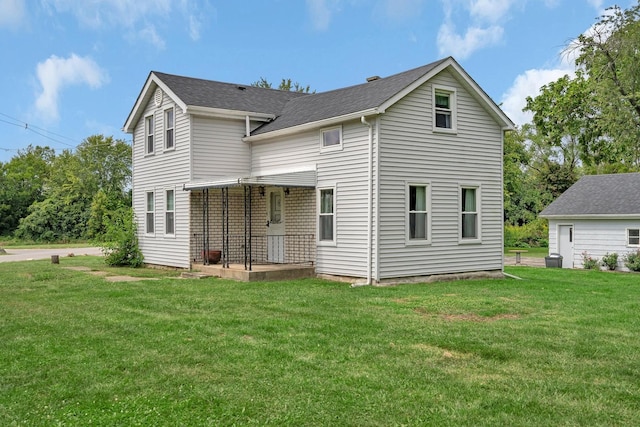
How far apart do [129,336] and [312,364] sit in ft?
9.58

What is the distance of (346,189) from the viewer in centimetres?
1495

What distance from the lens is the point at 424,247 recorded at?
15.3m

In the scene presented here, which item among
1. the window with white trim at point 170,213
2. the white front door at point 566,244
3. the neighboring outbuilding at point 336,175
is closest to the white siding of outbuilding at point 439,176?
the neighboring outbuilding at point 336,175

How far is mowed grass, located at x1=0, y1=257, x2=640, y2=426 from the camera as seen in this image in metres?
5.00

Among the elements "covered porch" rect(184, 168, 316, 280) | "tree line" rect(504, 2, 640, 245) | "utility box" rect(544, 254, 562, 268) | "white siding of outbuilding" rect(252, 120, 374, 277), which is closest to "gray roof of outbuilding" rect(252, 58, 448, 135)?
"white siding of outbuilding" rect(252, 120, 374, 277)

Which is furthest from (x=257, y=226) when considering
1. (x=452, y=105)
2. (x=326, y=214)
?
(x=452, y=105)

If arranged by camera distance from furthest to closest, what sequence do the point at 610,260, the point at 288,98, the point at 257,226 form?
1. the point at 610,260
2. the point at 288,98
3. the point at 257,226

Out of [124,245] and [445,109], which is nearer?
Result: [445,109]

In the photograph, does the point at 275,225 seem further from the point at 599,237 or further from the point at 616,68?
the point at 599,237

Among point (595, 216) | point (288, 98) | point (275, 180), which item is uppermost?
point (288, 98)

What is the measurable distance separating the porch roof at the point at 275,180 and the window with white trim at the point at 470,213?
4.31 meters

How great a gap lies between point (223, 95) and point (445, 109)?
290 inches

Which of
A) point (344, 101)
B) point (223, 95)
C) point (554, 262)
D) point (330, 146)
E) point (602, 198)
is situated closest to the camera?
point (330, 146)

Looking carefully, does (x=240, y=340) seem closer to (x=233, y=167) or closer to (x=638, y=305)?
(x=638, y=305)
